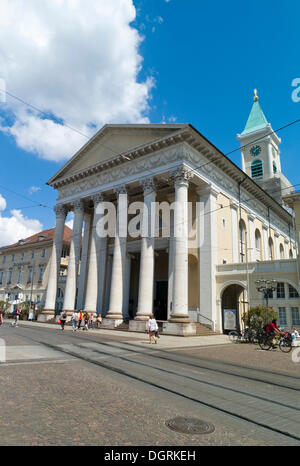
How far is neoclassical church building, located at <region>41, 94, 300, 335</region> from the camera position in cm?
2511

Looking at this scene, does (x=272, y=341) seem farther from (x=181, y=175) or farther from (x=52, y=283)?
(x=52, y=283)

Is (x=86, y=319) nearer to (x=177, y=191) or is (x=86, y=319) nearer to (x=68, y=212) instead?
(x=177, y=191)

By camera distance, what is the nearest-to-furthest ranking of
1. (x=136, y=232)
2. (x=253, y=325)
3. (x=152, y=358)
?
(x=152, y=358), (x=253, y=325), (x=136, y=232)

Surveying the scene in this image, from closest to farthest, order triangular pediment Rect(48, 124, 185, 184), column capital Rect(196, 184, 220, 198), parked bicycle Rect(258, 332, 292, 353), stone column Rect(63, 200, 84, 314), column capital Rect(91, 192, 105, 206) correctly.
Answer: parked bicycle Rect(258, 332, 292, 353)
triangular pediment Rect(48, 124, 185, 184)
column capital Rect(196, 184, 220, 198)
stone column Rect(63, 200, 84, 314)
column capital Rect(91, 192, 105, 206)

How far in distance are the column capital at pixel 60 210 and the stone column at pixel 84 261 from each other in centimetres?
277

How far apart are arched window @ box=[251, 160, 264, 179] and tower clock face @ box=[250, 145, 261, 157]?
150 centimetres

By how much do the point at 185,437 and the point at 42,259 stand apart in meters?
46.5

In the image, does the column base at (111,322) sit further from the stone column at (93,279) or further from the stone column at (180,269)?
the stone column at (180,269)

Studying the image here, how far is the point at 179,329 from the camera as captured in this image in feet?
74.3

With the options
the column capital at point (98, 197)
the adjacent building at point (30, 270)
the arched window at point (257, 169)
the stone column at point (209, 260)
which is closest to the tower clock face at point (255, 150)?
the arched window at point (257, 169)

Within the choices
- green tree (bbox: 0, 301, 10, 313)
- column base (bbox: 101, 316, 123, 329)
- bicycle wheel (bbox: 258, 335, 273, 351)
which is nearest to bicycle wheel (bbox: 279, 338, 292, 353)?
bicycle wheel (bbox: 258, 335, 273, 351)

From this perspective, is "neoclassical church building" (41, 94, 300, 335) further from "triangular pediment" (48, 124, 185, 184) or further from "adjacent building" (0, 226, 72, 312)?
"adjacent building" (0, 226, 72, 312)

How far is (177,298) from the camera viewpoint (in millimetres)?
23641

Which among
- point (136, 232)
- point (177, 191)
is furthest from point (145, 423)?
point (136, 232)
